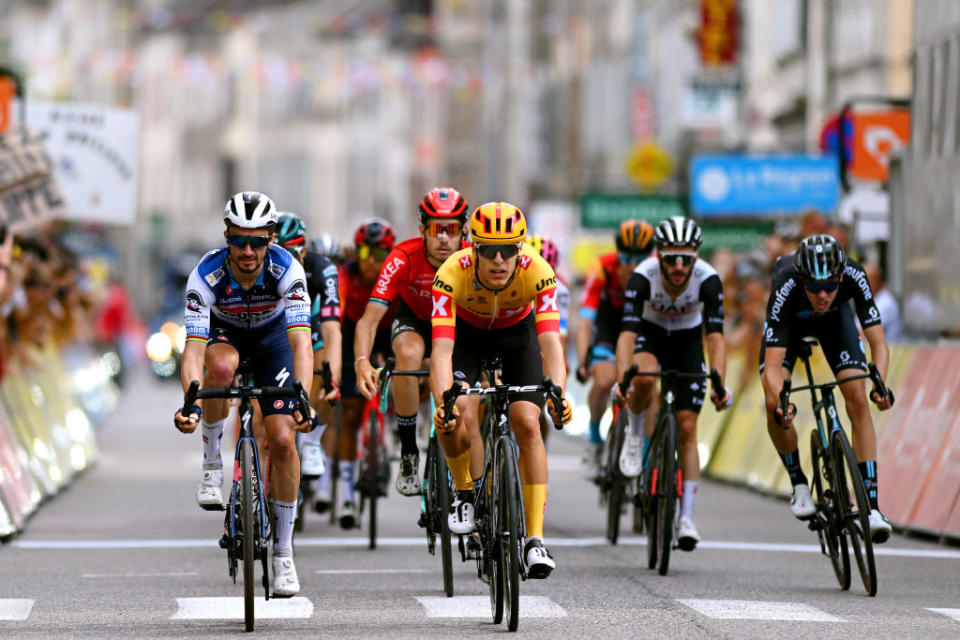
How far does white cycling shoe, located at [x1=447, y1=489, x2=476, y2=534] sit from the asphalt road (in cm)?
40

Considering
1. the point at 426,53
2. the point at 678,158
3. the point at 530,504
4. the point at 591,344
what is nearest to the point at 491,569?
the point at 530,504

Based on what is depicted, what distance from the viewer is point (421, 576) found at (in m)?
13.2

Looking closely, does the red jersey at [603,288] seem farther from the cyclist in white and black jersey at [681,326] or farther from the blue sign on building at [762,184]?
the blue sign on building at [762,184]

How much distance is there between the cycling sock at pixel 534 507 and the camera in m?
10.8

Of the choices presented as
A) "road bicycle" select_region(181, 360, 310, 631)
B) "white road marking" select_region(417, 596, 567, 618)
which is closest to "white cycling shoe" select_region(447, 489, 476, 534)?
"white road marking" select_region(417, 596, 567, 618)

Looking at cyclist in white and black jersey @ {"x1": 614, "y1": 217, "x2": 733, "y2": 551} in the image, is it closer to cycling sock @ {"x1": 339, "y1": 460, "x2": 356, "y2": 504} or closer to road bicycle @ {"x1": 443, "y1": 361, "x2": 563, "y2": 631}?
cycling sock @ {"x1": 339, "y1": 460, "x2": 356, "y2": 504}

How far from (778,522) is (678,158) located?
33.3 metres

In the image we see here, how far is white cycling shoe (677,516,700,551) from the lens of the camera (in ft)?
44.0

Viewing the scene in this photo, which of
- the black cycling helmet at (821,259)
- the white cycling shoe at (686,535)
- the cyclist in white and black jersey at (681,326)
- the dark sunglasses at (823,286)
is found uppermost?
the black cycling helmet at (821,259)

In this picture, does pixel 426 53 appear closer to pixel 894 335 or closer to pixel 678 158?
pixel 678 158

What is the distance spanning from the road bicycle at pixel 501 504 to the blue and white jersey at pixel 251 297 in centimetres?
94

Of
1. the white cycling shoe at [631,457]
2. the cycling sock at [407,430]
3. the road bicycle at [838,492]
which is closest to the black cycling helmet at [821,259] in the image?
the road bicycle at [838,492]

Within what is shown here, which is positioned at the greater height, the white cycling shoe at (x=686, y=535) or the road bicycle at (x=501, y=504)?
the road bicycle at (x=501, y=504)

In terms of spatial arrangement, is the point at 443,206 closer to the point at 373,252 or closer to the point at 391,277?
the point at 391,277
